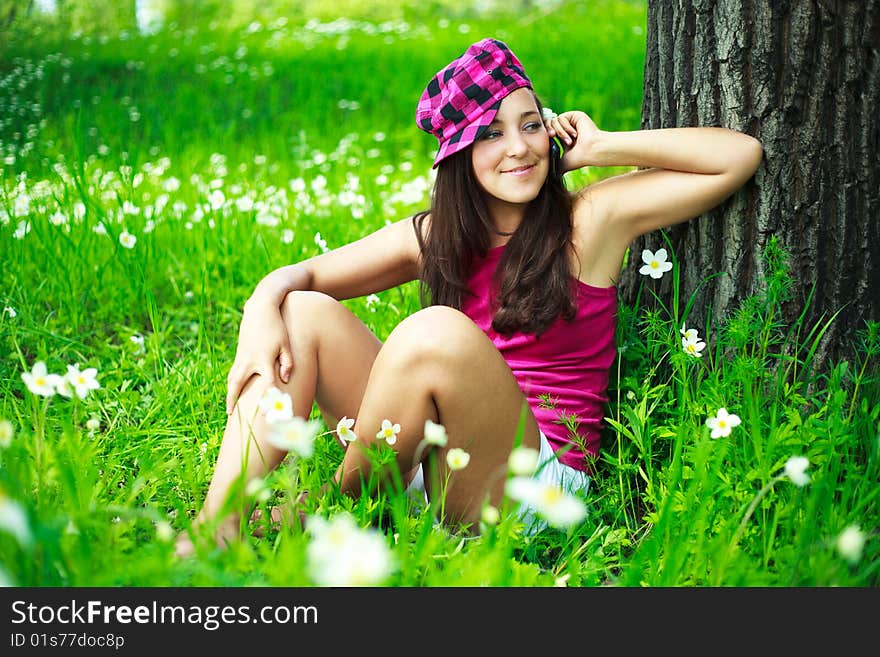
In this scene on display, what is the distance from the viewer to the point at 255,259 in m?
3.21

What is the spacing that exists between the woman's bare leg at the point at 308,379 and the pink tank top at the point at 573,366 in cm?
36

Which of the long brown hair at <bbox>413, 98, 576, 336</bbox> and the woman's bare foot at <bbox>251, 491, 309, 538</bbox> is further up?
the long brown hair at <bbox>413, 98, 576, 336</bbox>

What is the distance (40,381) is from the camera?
1.61 m

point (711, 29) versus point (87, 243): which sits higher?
point (711, 29)

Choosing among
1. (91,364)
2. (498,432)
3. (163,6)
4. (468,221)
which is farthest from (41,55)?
(163,6)

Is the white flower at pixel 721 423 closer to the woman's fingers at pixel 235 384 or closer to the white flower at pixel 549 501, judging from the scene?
the white flower at pixel 549 501

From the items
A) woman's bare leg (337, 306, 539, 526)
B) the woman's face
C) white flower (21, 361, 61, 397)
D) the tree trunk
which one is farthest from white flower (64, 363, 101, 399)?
the tree trunk

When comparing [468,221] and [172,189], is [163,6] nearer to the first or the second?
[172,189]

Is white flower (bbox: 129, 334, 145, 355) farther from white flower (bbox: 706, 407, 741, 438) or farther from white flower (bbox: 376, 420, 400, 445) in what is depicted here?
white flower (bbox: 706, 407, 741, 438)

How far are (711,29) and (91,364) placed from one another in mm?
1951

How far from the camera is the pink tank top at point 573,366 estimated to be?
2.06m

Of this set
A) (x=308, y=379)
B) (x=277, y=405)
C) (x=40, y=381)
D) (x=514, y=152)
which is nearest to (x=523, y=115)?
(x=514, y=152)

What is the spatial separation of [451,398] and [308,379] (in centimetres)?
38

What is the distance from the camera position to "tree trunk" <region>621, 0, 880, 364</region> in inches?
79.4
